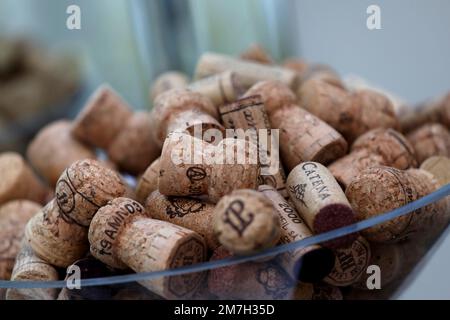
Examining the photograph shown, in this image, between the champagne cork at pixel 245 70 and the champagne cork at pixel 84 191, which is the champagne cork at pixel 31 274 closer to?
the champagne cork at pixel 84 191

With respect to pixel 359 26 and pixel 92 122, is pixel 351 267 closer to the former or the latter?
pixel 92 122

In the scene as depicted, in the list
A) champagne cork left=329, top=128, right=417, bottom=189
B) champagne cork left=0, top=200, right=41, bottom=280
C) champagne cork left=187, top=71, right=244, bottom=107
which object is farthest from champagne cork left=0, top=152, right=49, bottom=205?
champagne cork left=329, top=128, right=417, bottom=189

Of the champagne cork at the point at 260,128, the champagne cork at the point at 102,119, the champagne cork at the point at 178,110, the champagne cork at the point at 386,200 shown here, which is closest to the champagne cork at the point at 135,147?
the champagne cork at the point at 102,119

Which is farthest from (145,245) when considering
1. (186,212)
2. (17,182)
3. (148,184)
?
(17,182)

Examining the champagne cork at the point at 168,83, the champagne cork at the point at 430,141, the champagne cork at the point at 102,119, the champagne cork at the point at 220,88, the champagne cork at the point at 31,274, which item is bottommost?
the champagne cork at the point at 31,274
